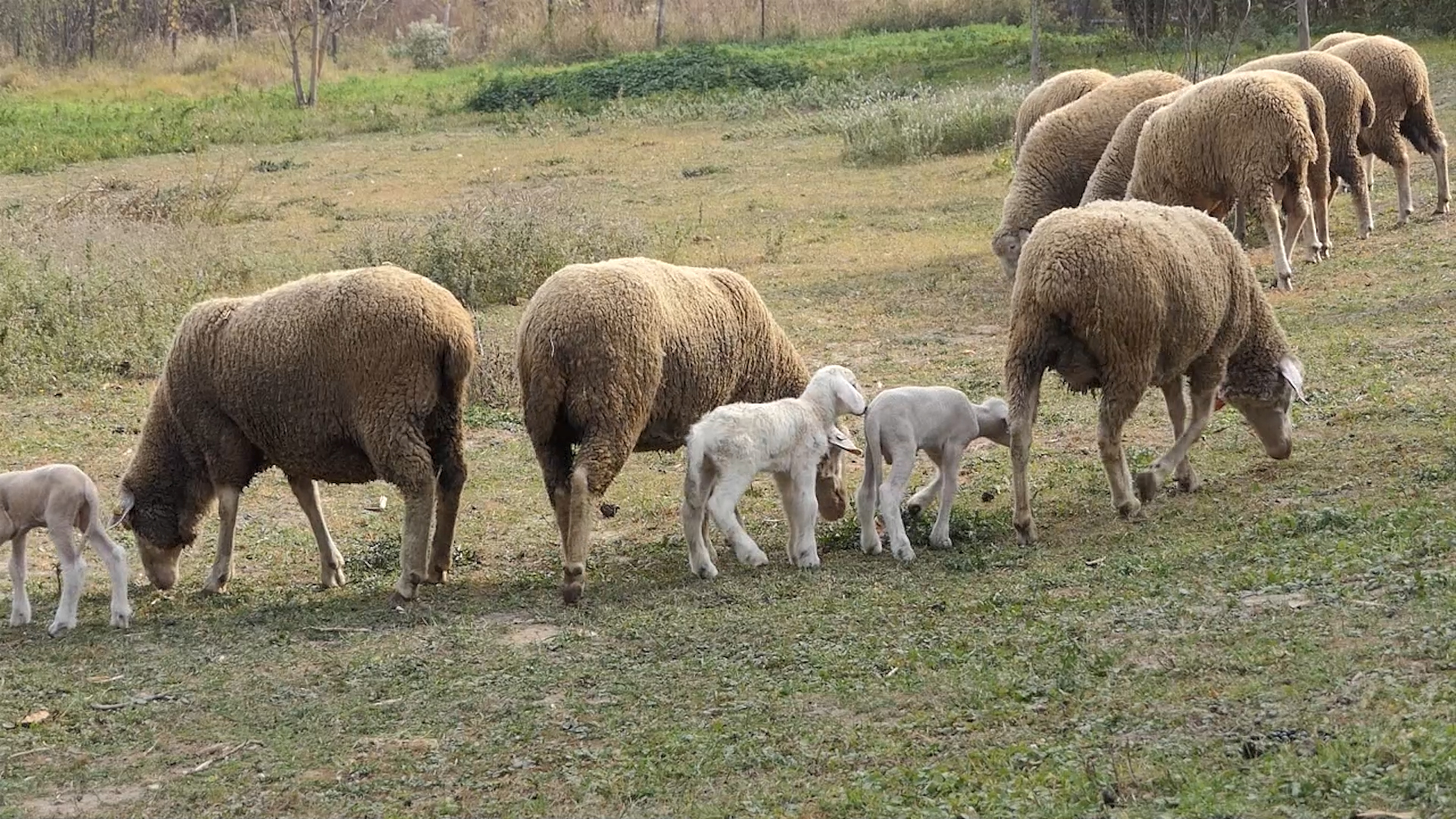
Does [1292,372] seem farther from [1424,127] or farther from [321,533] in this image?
[1424,127]

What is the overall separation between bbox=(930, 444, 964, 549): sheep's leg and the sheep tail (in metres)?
9.72

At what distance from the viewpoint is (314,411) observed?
8.05 metres

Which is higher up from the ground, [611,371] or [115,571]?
[611,371]

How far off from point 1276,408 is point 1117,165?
510 cm

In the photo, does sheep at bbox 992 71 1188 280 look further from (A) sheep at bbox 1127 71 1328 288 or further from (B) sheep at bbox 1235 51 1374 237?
(A) sheep at bbox 1127 71 1328 288

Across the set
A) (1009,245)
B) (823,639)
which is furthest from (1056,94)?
(823,639)

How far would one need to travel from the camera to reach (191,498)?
341 inches

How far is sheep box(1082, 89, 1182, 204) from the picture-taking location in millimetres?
13383

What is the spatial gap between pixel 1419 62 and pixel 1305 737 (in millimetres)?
12899

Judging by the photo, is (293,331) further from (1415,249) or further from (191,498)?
(1415,249)

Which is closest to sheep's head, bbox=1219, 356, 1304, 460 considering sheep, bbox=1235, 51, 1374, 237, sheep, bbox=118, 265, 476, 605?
sheep, bbox=118, 265, 476, 605

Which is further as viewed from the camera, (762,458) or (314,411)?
(314,411)

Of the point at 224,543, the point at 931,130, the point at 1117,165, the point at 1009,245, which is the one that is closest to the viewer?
the point at 224,543

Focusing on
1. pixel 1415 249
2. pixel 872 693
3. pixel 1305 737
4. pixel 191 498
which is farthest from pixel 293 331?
pixel 1415 249
